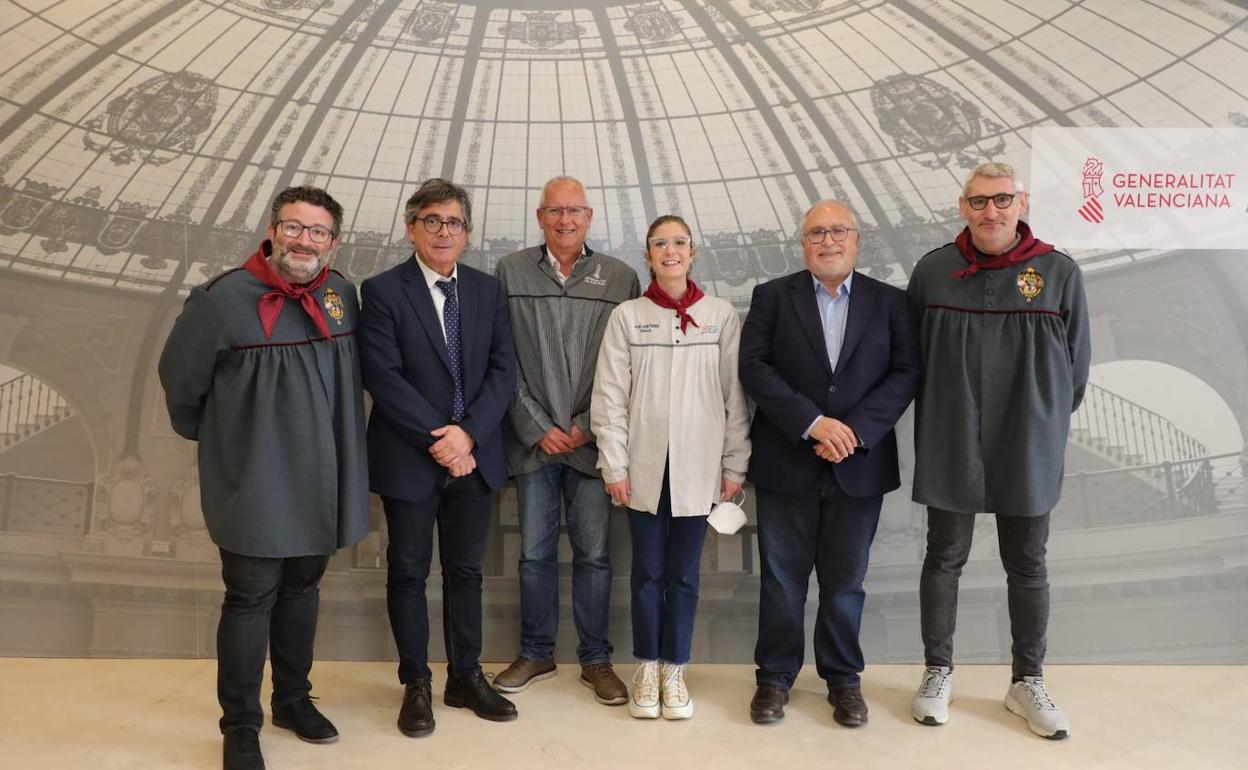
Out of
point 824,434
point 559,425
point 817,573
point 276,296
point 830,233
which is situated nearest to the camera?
point 276,296

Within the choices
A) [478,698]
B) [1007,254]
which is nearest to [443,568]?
[478,698]

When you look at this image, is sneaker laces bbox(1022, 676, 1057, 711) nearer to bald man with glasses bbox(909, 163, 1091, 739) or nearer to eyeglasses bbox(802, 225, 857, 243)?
bald man with glasses bbox(909, 163, 1091, 739)

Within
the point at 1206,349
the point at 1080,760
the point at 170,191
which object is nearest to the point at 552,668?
the point at 1080,760

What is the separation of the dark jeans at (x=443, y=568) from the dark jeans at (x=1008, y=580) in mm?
1594

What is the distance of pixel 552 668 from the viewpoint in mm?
3162

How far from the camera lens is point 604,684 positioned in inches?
115

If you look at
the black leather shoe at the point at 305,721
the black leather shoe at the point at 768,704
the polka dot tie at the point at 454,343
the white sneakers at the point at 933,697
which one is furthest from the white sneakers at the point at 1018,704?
the black leather shoe at the point at 305,721

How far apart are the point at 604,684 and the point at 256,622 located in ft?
4.04

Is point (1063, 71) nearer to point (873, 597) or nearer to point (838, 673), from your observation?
point (873, 597)

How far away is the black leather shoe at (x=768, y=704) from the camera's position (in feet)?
8.94

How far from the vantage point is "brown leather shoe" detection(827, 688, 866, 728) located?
271 cm

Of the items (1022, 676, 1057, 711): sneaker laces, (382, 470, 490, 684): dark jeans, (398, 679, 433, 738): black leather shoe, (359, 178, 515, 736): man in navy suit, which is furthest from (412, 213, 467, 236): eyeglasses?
(1022, 676, 1057, 711): sneaker laces

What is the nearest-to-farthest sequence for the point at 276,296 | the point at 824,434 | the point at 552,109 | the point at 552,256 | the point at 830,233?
the point at 276,296, the point at 824,434, the point at 830,233, the point at 552,256, the point at 552,109

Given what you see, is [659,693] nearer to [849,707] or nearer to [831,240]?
[849,707]
